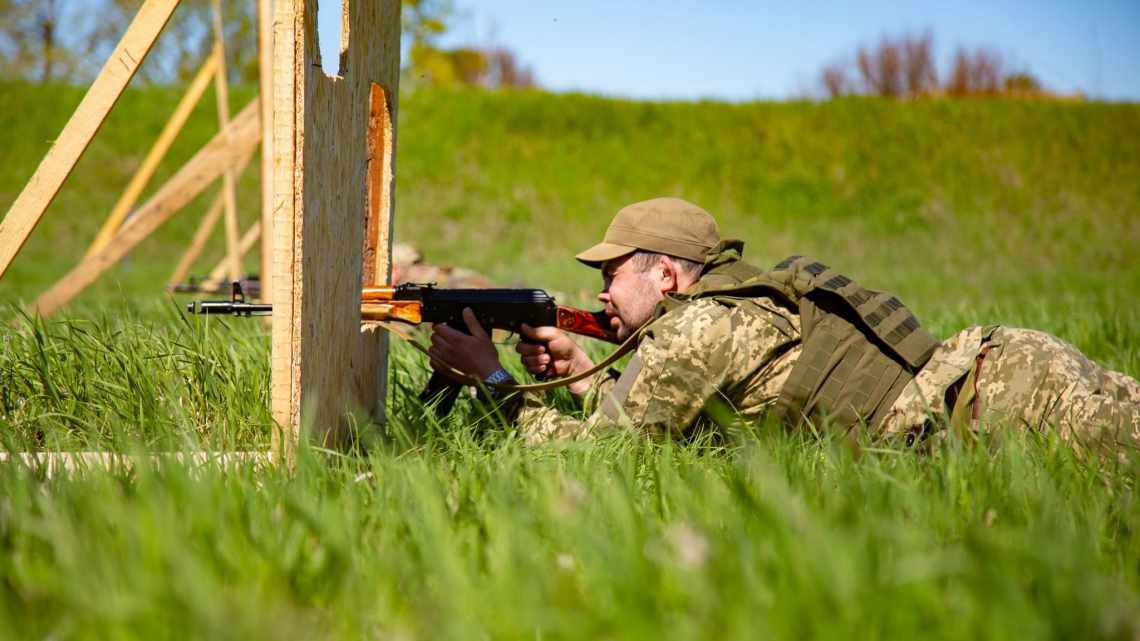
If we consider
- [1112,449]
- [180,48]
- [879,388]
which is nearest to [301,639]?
[879,388]

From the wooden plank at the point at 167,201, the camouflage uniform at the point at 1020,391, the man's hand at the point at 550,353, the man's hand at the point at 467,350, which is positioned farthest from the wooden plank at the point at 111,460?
the wooden plank at the point at 167,201

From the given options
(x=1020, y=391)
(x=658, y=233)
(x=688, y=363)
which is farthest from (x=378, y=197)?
(x=1020, y=391)

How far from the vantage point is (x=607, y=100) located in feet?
76.2

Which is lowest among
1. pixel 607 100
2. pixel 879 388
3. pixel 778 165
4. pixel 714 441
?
pixel 714 441

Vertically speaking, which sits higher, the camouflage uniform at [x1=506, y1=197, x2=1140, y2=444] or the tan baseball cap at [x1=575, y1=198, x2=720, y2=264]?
the tan baseball cap at [x1=575, y1=198, x2=720, y2=264]

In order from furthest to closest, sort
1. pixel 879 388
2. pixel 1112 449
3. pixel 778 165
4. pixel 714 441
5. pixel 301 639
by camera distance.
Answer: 1. pixel 778 165
2. pixel 714 441
3. pixel 879 388
4. pixel 1112 449
5. pixel 301 639

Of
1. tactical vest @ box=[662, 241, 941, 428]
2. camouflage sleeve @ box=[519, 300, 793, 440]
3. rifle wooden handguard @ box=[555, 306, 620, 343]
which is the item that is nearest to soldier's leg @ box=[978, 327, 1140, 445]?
tactical vest @ box=[662, 241, 941, 428]

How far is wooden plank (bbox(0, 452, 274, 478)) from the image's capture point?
266 cm

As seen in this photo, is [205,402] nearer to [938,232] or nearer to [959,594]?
[959,594]

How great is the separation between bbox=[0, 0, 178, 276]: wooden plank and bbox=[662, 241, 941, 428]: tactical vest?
214cm

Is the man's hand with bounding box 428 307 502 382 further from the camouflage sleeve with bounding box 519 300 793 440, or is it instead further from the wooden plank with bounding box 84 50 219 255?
the wooden plank with bounding box 84 50 219 255

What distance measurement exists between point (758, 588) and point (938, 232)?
1986 centimetres

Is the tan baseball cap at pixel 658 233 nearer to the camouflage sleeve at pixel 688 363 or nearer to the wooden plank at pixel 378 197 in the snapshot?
the camouflage sleeve at pixel 688 363

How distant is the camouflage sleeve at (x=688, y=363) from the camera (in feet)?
10.9
